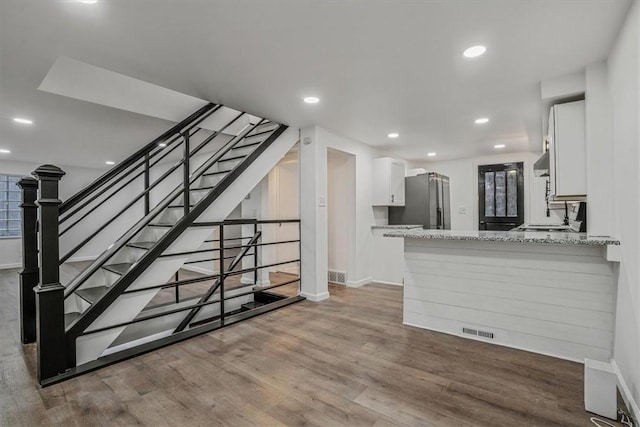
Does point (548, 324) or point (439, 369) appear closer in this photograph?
point (439, 369)

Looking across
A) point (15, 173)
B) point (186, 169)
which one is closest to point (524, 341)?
point (186, 169)

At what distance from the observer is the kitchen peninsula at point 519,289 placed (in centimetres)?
237

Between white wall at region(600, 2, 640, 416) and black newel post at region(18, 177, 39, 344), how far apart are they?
178 inches

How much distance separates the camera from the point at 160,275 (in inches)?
116

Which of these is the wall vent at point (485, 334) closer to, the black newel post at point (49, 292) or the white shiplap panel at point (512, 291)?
the white shiplap panel at point (512, 291)

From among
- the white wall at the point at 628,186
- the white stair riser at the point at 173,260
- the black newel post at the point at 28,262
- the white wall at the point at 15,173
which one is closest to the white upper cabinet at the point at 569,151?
the white wall at the point at 628,186

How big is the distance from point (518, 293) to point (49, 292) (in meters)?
3.67

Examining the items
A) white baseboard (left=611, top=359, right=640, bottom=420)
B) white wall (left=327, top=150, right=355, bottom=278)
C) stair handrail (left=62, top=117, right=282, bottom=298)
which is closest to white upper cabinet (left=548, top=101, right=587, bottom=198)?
white baseboard (left=611, top=359, right=640, bottom=420)

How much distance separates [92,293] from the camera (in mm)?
2787

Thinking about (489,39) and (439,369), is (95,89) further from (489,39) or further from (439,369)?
(439,369)

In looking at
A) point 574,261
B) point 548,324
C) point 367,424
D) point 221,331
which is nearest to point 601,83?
point 574,261

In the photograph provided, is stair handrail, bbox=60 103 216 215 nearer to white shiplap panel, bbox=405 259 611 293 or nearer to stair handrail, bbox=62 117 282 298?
stair handrail, bbox=62 117 282 298

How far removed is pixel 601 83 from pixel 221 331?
395 centimetres

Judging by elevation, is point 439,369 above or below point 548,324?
below
